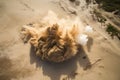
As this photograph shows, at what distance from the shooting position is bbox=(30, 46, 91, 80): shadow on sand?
867 cm

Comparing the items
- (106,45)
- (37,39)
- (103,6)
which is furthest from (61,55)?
(103,6)

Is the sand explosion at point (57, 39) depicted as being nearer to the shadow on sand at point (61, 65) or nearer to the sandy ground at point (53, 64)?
the shadow on sand at point (61, 65)

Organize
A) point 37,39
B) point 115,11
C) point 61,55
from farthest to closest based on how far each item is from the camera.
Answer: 1. point 115,11
2. point 37,39
3. point 61,55

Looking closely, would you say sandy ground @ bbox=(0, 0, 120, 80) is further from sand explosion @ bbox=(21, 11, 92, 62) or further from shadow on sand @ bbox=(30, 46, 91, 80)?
sand explosion @ bbox=(21, 11, 92, 62)

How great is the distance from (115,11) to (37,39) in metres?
4.23

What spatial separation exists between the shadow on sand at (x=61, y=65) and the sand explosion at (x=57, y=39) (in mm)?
251

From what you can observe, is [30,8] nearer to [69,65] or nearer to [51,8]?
[51,8]

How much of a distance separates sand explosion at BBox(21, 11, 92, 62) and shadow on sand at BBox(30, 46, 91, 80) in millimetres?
251

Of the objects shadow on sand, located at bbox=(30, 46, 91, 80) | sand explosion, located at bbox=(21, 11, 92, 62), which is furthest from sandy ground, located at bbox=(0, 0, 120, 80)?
sand explosion, located at bbox=(21, 11, 92, 62)

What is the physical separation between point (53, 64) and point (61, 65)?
0.34 m

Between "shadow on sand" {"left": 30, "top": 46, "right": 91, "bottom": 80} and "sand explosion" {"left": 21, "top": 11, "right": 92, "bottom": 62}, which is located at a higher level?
"sand explosion" {"left": 21, "top": 11, "right": 92, "bottom": 62}

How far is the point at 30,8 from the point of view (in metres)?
11.0

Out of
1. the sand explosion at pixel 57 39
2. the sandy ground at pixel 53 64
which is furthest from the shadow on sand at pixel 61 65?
the sand explosion at pixel 57 39

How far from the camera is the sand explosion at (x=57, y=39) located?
8758 millimetres
